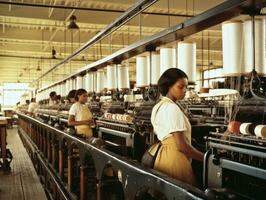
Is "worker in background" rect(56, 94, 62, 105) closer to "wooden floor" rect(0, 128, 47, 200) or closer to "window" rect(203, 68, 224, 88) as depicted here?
"wooden floor" rect(0, 128, 47, 200)

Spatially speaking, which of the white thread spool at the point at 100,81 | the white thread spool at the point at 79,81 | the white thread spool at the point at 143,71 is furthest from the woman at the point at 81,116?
the white thread spool at the point at 143,71

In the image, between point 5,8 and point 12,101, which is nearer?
point 5,8

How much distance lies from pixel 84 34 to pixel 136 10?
7.84 meters

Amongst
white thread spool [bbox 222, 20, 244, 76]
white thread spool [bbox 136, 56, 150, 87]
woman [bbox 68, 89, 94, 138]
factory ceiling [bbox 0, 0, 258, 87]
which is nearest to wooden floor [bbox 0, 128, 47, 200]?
woman [bbox 68, 89, 94, 138]

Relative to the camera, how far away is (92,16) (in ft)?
24.5

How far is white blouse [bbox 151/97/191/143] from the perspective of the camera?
207cm

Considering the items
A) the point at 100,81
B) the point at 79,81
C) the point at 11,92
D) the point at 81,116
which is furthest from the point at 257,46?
the point at 11,92

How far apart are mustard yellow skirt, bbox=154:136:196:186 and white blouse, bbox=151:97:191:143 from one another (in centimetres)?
6

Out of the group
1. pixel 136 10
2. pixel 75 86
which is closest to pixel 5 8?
pixel 75 86

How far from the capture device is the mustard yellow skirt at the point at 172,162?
2072 mm

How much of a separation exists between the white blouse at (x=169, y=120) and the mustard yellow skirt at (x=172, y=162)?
0.06 meters

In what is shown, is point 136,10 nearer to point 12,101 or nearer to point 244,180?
point 244,180

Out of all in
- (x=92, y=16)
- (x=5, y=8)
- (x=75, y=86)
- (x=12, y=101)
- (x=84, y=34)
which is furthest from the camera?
(x=12, y=101)

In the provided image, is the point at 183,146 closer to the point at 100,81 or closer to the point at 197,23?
the point at 197,23
